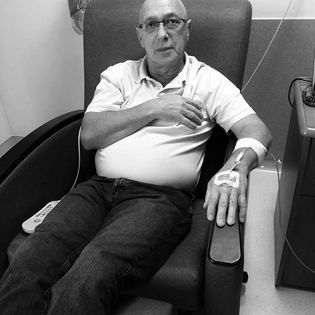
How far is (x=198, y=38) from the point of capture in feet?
4.09

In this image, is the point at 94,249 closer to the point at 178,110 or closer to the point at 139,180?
the point at 139,180

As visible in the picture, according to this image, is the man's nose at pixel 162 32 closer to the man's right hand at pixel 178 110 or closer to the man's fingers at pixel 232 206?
the man's right hand at pixel 178 110

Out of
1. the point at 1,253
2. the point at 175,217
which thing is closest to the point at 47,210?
the point at 1,253

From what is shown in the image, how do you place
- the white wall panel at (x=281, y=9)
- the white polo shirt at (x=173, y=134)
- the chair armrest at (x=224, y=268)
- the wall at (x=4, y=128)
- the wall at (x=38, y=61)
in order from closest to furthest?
the chair armrest at (x=224, y=268) → the white polo shirt at (x=173, y=134) → the white wall panel at (x=281, y=9) → the wall at (x=38, y=61) → the wall at (x=4, y=128)

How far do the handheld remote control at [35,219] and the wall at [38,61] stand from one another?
0.97 meters

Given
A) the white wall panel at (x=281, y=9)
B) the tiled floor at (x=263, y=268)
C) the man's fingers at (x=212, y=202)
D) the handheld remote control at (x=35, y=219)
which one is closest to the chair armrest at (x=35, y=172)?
the handheld remote control at (x=35, y=219)

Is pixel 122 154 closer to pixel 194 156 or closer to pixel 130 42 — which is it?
pixel 194 156

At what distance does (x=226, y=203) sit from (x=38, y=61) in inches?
59.7

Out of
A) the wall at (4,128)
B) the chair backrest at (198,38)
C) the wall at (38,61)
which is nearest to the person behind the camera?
the chair backrest at (198,38)

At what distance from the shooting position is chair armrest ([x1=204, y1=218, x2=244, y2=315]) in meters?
0.75

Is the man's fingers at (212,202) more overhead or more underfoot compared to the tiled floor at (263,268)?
more overhead

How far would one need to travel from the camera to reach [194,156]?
1125mm

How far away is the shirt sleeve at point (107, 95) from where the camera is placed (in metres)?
1.22

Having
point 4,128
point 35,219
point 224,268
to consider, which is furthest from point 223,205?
point 4,128
